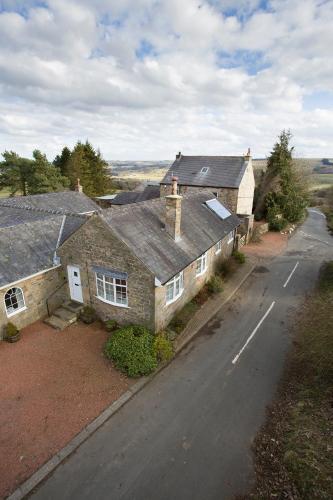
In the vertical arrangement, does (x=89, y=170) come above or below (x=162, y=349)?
above

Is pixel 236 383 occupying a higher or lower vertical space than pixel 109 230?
lower

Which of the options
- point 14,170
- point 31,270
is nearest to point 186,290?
point 31,270

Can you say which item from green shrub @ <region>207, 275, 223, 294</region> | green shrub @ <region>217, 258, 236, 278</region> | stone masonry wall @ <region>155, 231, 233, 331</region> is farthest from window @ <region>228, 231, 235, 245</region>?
green shrub @ <region>207, 275, 223, 294</region>

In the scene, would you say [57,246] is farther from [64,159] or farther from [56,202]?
[64,159]

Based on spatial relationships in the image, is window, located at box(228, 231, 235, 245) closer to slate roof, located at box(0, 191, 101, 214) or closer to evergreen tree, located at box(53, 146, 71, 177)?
slate roof, located at box(0, 191, 101, 214)

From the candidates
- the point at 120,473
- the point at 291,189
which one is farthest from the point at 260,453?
the point at 291,189

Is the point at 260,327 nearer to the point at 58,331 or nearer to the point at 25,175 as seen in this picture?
the point at 58,331

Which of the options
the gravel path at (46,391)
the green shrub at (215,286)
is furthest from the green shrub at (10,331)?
the green shrub at (215,286)
